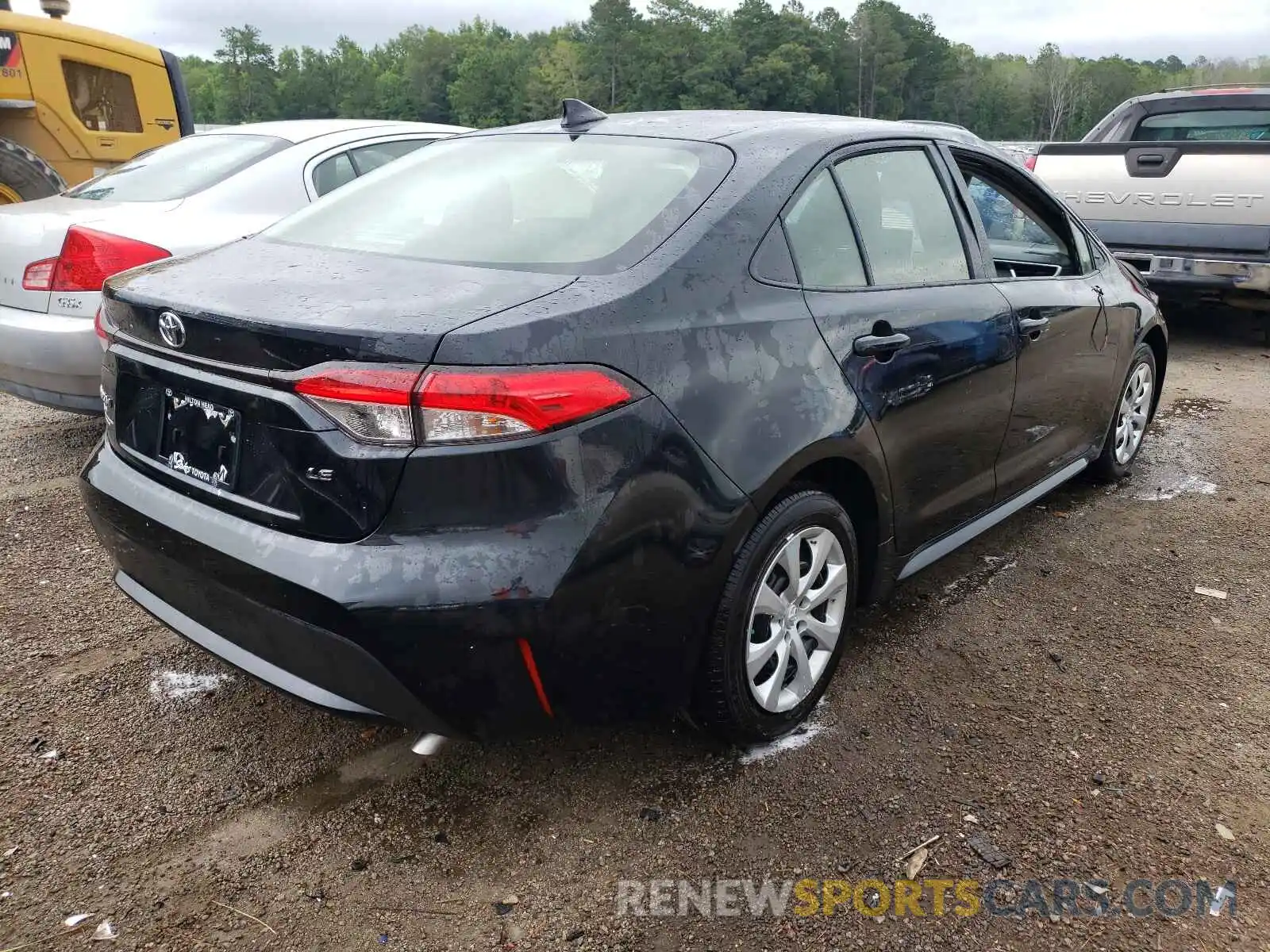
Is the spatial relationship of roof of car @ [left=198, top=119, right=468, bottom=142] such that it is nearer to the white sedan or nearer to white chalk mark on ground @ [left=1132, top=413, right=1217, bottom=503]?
the white sedan

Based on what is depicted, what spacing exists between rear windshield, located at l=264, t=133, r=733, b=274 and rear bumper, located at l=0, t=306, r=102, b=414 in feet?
6.02

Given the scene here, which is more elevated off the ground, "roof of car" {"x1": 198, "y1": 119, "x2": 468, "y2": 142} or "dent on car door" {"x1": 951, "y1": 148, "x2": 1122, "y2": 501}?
"roof of car" {"x1": 198, "y1": 119, "x2": 468, "y2": 142}

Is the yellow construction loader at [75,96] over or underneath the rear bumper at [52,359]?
over

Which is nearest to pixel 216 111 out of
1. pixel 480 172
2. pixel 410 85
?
pixel 410 85

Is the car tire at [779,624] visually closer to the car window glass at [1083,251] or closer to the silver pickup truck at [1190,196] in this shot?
the car window glass at [1083,251]

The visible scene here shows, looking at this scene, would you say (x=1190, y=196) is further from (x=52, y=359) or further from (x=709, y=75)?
(x=709, y=75)

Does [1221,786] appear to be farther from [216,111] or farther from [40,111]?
[216,111]

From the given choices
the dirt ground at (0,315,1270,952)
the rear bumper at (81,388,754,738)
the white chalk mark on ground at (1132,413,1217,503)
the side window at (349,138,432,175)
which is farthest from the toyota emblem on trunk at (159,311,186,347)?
the white chalk mark on ground at (1132,413,1217,503)

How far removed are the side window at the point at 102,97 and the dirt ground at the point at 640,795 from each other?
313 inches

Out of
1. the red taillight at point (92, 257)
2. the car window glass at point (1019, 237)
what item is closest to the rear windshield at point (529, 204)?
the car window glass at point (1019, 237)

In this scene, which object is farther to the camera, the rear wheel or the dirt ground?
the rear wheel

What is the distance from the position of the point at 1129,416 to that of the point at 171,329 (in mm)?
4139

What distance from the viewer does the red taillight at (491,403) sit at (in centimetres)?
182

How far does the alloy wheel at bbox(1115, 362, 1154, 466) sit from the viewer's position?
445cm
